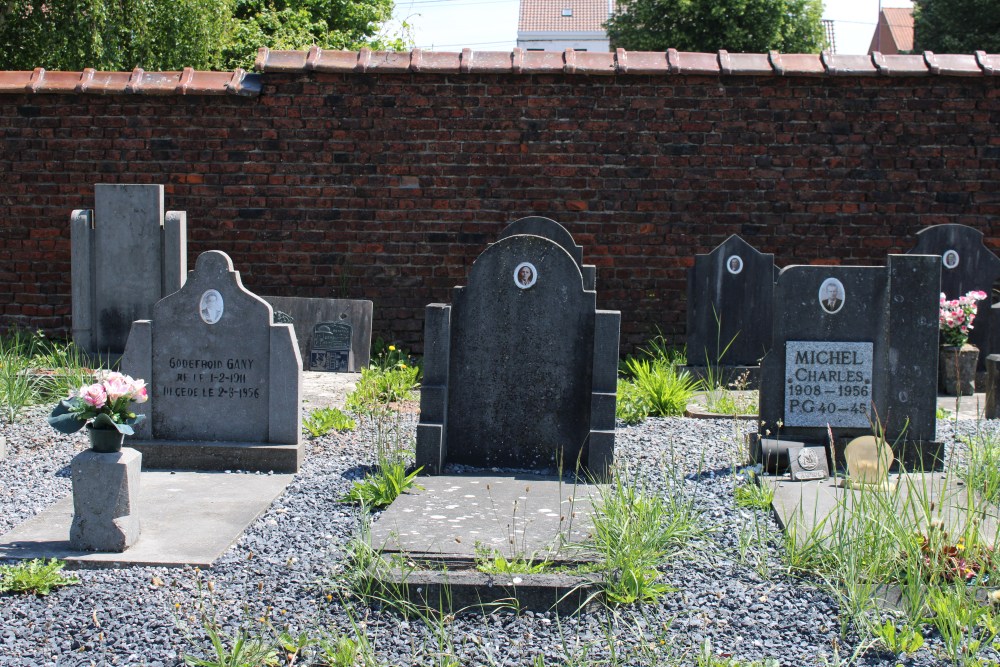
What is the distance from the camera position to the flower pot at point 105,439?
438 centimetres

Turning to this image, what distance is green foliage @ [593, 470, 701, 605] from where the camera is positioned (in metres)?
3.84

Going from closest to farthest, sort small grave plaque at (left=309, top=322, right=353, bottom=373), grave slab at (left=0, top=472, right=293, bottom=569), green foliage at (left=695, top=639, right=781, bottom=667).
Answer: green foliage at (left=695, top=639, right=781, bottom=667), grave slab at (left=0, top=472, right=293, bottom=569), small grave plaque at (left=309, top=322, right=353, bottom=373)

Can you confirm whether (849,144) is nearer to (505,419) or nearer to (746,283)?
(746,283)

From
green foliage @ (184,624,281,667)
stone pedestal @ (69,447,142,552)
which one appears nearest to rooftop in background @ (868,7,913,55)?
stone pedestal @ (69,447,142,552)

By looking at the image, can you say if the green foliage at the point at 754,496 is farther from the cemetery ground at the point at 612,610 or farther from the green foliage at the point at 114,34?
the green foliage at the point at 114,34

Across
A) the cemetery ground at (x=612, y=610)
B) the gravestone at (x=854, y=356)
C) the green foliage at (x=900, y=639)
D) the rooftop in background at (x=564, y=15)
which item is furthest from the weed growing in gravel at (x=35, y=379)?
the rooftop in background at (x=564, y=15)

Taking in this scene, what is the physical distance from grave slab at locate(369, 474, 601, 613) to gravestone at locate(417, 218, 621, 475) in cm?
36

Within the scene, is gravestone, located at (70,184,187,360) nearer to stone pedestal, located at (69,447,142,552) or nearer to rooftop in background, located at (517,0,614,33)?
stone pedestal, located at (69,447,142,552)

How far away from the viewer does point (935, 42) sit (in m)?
22.4

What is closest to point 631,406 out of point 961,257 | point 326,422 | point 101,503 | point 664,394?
point 664,394

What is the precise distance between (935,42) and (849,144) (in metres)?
14.7

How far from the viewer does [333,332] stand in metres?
9.09

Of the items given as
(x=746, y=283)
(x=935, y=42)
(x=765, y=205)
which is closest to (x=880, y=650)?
(x=746, y=283)

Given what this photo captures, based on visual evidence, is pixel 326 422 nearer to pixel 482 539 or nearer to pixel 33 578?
pixel 482 539
